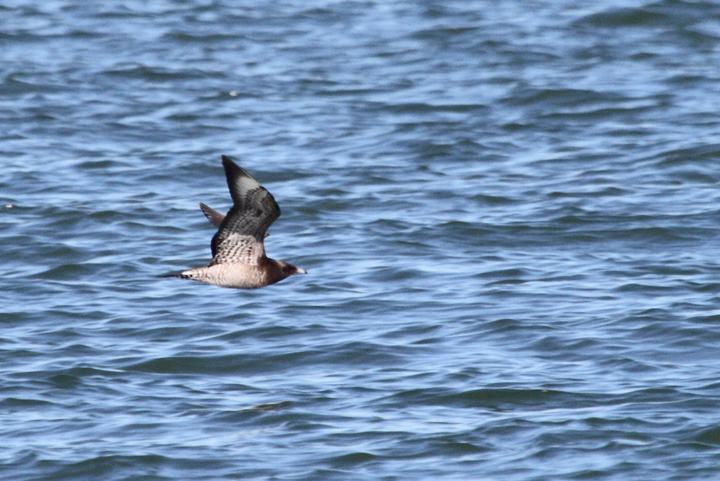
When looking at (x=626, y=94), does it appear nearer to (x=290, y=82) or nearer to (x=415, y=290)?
(x=290, y=82)

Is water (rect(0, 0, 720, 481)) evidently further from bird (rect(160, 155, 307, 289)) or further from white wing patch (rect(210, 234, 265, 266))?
white wing patch (rect(210, 234, 265, 266))

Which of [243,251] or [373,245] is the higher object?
[243,251]

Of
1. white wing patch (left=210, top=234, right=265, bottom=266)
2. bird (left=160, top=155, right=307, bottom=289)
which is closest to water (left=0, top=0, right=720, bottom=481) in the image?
bird (left=160, top=155, right=307, bottom=289)

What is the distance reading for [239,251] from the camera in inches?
312

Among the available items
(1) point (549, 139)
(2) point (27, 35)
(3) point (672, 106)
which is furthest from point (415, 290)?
(2) point (27, 35)

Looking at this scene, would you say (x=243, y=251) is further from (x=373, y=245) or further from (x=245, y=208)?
(x=373, y=245)

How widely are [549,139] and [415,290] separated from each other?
526 centimetres

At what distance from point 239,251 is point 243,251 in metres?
0.03

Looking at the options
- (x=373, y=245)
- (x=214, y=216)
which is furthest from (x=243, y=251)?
(x=373, y=245)

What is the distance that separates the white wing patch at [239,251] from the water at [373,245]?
1059 millimetres

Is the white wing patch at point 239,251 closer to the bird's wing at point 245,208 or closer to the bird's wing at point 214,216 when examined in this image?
the bird's wing at point 245,208

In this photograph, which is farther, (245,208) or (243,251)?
(243,251)

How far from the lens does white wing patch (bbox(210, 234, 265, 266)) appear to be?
7848 millimetres

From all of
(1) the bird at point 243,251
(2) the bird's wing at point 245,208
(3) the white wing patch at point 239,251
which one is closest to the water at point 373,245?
(1) the bird at point 243,251
